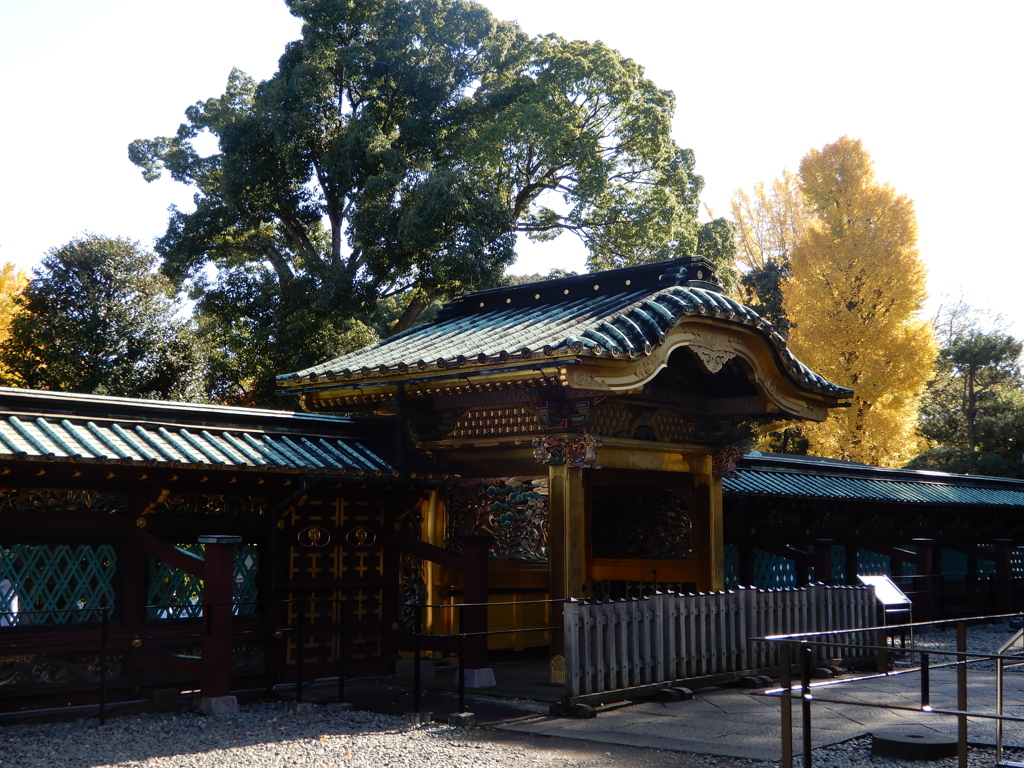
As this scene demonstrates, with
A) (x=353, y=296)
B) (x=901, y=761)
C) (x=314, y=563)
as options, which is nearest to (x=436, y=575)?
(x=314, y=563)

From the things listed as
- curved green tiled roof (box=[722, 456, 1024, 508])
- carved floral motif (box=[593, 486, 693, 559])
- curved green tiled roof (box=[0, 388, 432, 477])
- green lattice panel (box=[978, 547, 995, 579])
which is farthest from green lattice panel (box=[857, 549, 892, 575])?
curved green tiled roof (box=[0, 388, 432, 477])

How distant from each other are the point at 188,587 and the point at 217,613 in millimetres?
1139

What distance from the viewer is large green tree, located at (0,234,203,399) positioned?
2227 cm

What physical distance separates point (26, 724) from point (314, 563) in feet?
10.3

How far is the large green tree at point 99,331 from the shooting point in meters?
22.3

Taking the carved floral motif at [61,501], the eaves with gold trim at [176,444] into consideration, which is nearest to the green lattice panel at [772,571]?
the eaves with gold trim at [176,444]

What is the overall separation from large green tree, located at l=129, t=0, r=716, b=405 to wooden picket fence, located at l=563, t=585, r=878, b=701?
15.0 metres

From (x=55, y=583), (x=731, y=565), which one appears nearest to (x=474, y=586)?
(x=55, y=583)

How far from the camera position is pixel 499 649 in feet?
42.4

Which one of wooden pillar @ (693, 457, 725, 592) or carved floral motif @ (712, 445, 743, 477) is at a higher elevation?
carved floral motif @ (712, 445, 743, 477)

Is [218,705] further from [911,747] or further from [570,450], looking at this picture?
[911,747]

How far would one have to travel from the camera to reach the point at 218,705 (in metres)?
8.65

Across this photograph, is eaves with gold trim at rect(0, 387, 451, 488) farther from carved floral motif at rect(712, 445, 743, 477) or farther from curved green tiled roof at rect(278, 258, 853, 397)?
carved floral motif at rect(712, 445, 743, 477)

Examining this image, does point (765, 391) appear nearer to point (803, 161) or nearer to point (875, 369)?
point (875, 369)
